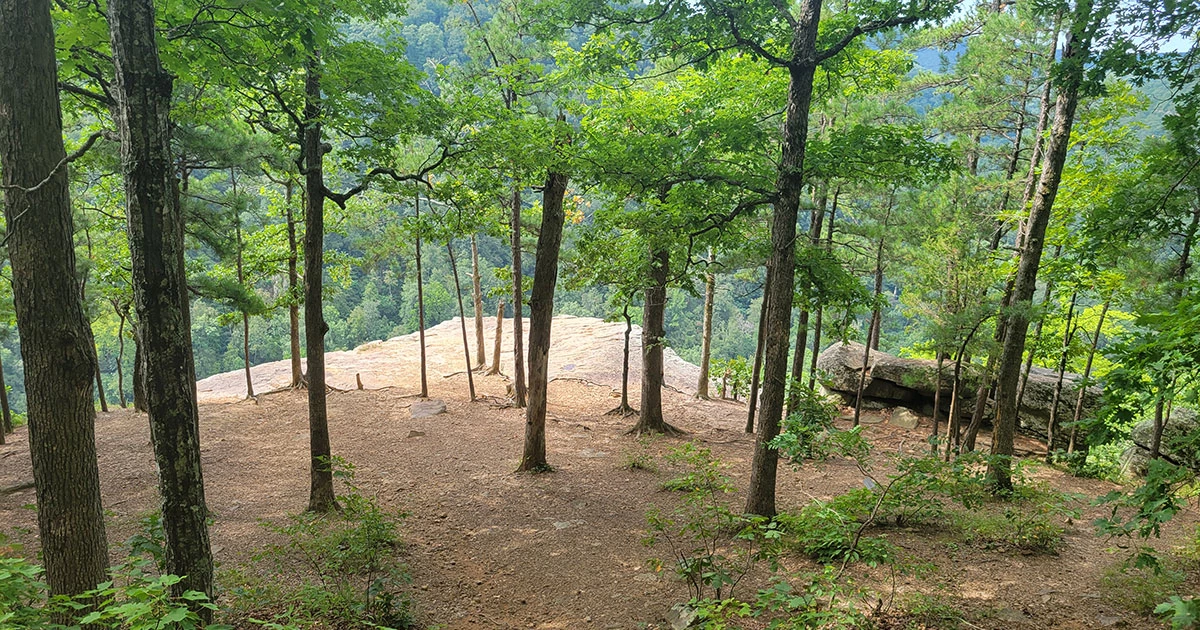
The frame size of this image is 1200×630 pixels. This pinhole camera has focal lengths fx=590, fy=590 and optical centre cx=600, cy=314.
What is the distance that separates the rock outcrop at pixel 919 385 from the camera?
13.5 m

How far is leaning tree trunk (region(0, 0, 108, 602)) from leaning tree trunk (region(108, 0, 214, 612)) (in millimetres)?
746

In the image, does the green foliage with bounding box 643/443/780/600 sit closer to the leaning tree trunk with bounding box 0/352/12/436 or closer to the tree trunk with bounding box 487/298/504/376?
the tree trunk with bounding box 487/298/504/376

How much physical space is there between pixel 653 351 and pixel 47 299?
9984 mm

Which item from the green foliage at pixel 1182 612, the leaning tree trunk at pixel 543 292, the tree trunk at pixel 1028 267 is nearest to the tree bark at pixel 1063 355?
the tree trunk at pixel 1028 267

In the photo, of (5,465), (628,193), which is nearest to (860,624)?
(628,193)

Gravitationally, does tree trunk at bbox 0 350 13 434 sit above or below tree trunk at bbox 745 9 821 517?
below

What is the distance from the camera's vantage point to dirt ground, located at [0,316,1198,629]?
5562 millimetres

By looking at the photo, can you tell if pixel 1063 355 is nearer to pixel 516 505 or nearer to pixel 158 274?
pixel 516 505

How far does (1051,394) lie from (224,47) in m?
17.0

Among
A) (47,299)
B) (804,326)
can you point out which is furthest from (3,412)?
(804,326)

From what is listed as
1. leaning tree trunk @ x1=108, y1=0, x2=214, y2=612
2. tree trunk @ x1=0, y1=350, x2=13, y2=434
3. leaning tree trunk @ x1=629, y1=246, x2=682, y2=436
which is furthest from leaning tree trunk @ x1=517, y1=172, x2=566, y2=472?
tree trunk @ x1=0, y1=350, x2=13, y2=434

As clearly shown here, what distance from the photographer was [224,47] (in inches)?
213

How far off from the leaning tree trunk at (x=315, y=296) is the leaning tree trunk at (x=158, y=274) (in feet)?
10.7

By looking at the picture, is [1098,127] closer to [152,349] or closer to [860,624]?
[860,624]
